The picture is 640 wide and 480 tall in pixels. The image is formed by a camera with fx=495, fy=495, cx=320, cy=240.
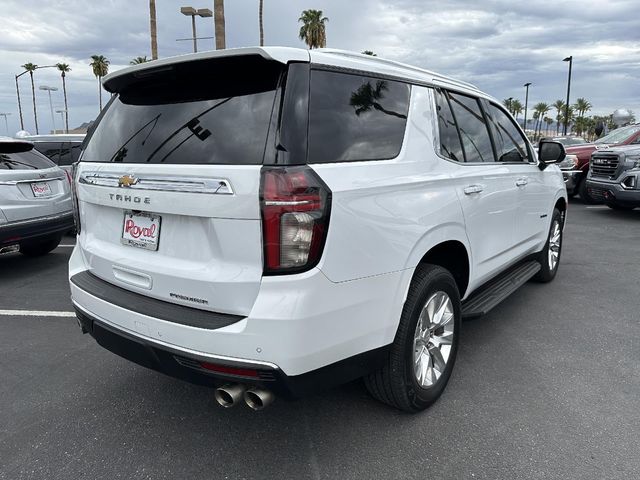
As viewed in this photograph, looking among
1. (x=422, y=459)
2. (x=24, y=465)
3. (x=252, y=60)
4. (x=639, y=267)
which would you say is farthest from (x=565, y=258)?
(x=24, y=465)

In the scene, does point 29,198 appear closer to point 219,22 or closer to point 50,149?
point 50,149

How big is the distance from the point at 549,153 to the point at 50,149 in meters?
8.21

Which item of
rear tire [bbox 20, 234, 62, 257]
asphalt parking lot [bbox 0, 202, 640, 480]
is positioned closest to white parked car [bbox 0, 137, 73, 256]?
rear tire [bbox 20, 234, 62, 257]

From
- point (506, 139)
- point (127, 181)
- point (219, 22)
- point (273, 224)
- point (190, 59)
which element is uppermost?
point (219, 22)

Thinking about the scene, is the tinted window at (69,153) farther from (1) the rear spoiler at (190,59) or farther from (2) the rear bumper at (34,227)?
(1) the rear spoiler at (190,59)

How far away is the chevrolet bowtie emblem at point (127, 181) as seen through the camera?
2.32 meters

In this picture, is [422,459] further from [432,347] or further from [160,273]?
[160,273]

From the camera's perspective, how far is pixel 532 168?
14.2ft

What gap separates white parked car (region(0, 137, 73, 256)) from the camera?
549 centimetres

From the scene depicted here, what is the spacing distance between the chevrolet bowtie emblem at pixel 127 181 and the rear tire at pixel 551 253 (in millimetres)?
3998

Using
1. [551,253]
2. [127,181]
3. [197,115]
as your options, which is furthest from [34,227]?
[551,253]

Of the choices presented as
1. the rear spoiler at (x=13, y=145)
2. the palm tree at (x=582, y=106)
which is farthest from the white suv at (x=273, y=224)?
the palm tree at (x=582, y=106)

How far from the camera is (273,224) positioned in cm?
196

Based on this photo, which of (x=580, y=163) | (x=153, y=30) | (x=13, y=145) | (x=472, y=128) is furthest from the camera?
(x=153, y=30)
